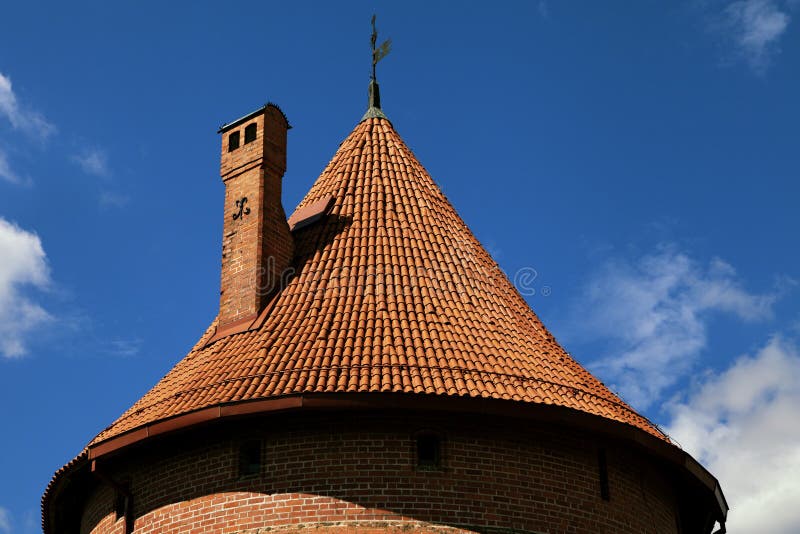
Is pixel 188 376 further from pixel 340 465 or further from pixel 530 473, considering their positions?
pixel 530 473

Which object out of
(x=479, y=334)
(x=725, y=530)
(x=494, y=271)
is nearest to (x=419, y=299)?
(x=479, y=334)

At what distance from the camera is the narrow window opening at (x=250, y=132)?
50.0ft

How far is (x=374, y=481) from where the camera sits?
40.1 ft

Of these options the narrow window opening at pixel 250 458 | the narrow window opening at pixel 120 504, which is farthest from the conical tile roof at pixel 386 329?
the narrow window opening at pixel 120 504

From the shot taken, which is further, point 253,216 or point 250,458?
point 253,216

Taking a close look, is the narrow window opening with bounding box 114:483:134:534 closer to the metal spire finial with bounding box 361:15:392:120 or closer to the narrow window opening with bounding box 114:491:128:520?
the narrow window opening with bounding box 114:491:128:520

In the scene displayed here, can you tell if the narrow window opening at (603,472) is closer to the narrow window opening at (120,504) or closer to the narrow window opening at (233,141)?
the narrow window opening at (120,504)

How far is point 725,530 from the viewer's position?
15031 millimetres

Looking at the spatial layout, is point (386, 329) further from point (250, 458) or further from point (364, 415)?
point (250, 458)

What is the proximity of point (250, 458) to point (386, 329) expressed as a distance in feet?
6.31

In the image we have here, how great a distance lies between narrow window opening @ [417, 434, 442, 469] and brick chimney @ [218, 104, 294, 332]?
102 inches

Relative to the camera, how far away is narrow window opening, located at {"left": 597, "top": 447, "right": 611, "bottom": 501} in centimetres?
1311

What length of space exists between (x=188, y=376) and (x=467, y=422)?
3.09 meters

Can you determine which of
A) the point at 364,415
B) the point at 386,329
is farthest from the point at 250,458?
the point at 386,329
